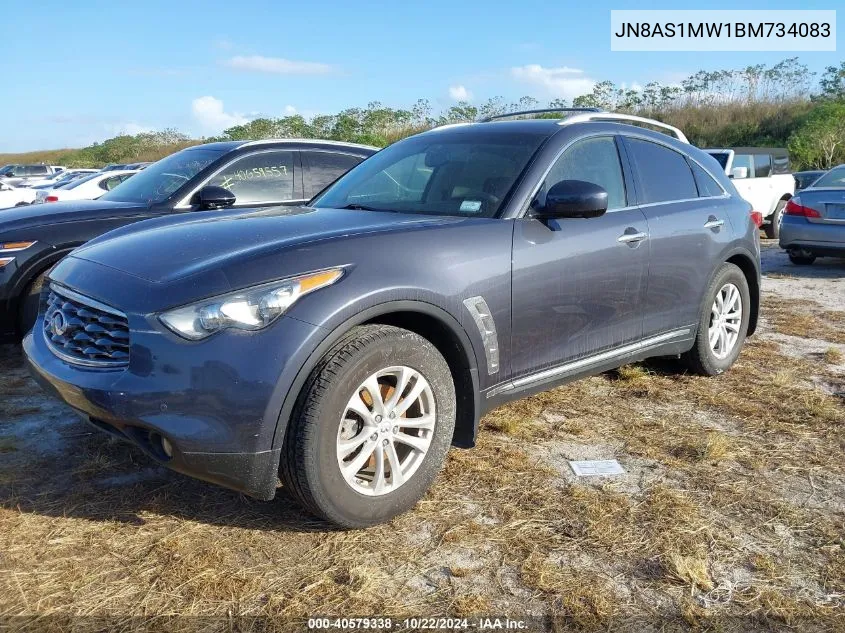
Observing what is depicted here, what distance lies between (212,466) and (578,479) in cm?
168

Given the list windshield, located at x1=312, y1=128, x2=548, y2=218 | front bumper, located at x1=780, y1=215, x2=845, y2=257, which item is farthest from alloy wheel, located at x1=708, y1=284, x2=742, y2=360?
front bumper, located at x1=780, y1=215, x2=845, y2=257

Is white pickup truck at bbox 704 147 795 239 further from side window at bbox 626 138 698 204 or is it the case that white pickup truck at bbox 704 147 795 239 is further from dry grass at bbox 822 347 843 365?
side window at bbox 626 138 698 204

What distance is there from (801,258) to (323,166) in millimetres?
7176

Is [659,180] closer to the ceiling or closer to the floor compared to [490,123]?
closer to the floor

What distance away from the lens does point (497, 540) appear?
2.82m

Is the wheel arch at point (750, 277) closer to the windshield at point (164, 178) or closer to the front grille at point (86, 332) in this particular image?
the front grille at point (86, 332)

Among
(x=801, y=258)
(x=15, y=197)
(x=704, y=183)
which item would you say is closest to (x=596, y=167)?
(x=704, y=183)

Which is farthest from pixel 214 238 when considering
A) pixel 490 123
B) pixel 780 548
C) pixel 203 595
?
pixel 780 548

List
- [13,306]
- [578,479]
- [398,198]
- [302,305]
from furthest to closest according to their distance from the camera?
1. [13,306]
2. [398,198]
3. [578,479]
4. [302,305]

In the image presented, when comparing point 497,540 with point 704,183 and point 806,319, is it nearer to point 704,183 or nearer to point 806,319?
point 704,183

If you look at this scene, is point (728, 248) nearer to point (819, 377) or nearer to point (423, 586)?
point (819, 377)

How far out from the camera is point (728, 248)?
186 inches

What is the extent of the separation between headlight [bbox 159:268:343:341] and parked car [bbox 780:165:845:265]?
883cm

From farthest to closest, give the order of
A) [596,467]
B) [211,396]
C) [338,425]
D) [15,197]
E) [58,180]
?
[58,180] → [15,197] → [596,467] → [338,425] → [211,396]
